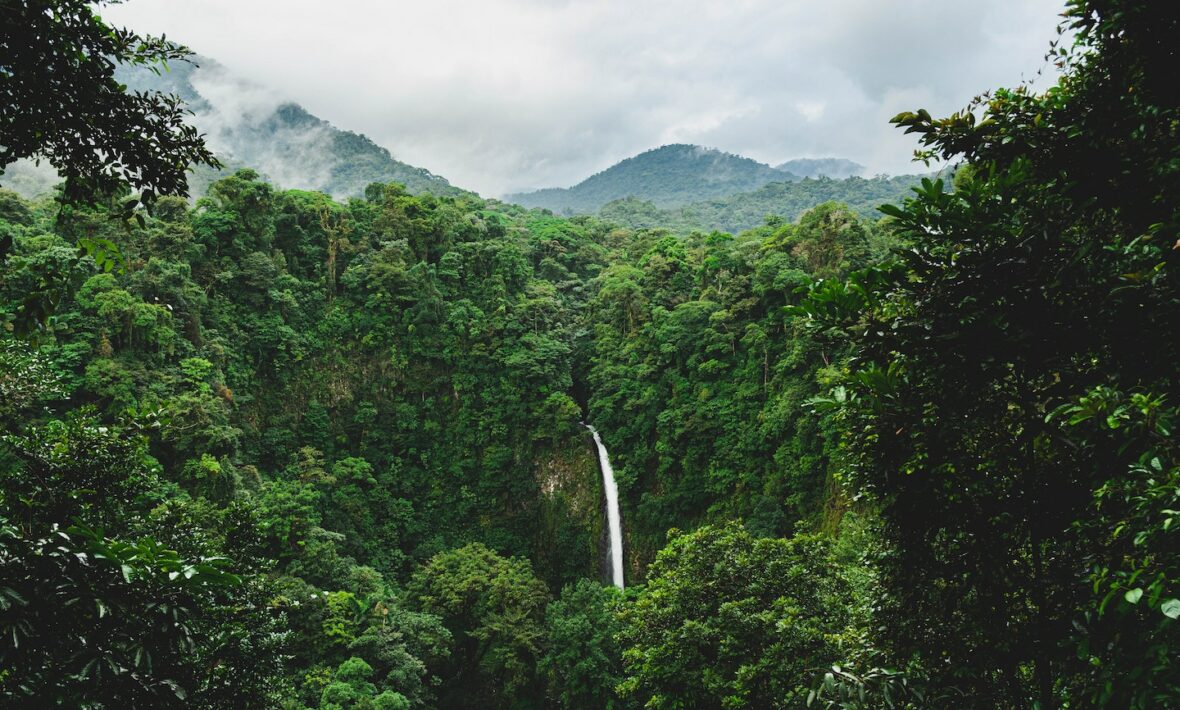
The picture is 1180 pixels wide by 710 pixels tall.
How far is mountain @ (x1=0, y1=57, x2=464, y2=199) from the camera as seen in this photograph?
6888cm

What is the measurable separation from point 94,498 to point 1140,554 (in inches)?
252

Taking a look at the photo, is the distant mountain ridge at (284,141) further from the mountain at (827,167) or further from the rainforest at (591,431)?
the mountain at (827,167)

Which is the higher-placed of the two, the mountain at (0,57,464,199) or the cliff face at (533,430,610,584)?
the mountain at (0,57,464,199)

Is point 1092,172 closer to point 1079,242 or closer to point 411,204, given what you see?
point 1079,242

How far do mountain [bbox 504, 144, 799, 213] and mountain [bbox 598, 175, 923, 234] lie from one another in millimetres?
31182

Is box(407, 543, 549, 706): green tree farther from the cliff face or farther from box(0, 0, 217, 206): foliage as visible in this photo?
box(0, 0, 217, 206): foliage

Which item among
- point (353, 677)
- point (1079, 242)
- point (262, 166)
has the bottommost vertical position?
point (353, 677)

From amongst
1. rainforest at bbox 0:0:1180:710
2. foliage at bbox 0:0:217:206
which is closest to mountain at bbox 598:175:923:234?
rainforest at bbox 0:0:1180:710

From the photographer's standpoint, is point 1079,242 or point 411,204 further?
point 411,204

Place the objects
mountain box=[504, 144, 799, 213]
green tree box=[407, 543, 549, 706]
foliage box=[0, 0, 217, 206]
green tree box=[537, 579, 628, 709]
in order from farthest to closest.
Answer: mountain box=[504, 144, 799, 213], green tree box=[407, 543, 549, 706], green tree box=[537, 579, 628, 709], foliage box=[0, 0, 217, 206]

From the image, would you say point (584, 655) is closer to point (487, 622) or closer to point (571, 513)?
point (487, 622)

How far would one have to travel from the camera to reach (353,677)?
1277cm

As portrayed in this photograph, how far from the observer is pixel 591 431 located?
929 inches

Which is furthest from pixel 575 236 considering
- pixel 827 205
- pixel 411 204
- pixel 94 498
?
pixel 94 498
